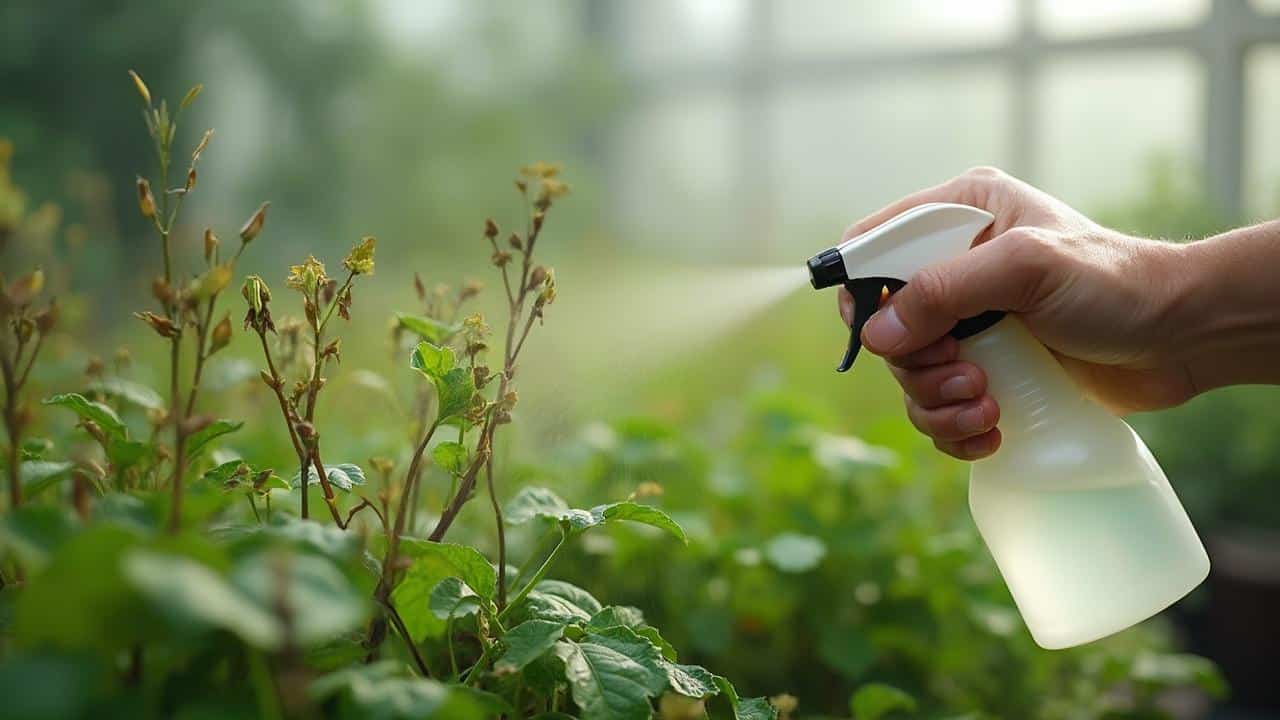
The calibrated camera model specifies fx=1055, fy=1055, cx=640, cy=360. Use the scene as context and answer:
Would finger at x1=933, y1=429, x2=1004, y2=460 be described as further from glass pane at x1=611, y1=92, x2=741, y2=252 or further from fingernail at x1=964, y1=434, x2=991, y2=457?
glass pane at x1=611, y1=92, x2=741, y2=252

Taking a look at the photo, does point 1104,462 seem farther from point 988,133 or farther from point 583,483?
point 988,133

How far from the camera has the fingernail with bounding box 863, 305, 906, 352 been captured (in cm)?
72

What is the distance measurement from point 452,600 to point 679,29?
11.7 ft

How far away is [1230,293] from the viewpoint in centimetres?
78

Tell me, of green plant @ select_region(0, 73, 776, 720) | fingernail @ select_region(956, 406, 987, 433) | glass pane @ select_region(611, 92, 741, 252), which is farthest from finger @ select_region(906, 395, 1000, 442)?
glass pane @ select_region(611, 92, 741, 252)

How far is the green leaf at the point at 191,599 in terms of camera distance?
29 cm

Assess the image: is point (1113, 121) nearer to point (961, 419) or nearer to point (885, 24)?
point (885, 24)

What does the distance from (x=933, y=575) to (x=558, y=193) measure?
27.3 inches

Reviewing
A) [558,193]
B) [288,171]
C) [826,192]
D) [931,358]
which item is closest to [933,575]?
[931,358]

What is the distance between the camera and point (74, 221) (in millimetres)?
3047

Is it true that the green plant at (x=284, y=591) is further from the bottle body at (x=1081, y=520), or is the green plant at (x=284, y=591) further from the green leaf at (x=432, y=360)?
the bottle body at (x=1081, y=520)

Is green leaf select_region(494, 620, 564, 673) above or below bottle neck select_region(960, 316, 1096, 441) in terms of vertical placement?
below

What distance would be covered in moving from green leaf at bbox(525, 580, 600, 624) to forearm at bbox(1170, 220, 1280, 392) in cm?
47

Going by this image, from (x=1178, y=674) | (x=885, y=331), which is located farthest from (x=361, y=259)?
(x=1178, y=674)
